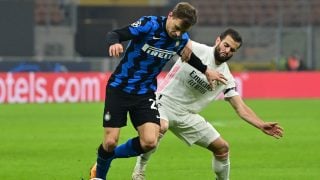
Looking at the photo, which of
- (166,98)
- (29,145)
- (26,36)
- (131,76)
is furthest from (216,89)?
(26,36)

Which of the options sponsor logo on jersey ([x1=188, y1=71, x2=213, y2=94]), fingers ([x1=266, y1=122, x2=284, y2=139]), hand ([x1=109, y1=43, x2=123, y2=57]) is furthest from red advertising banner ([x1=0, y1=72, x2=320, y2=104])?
hand ([x1=109, y1=43, x2=123, y2=57])

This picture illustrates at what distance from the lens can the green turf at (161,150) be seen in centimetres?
1195

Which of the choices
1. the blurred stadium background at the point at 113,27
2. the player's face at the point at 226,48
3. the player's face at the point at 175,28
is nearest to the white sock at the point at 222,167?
the player's face at the point at 226,48

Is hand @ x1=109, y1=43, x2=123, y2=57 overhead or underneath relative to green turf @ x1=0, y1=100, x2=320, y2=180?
overhead

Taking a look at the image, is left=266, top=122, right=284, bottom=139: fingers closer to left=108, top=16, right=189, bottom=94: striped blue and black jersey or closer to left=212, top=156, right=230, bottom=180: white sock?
left=212, top=156, right=230, bottom=180: white sock

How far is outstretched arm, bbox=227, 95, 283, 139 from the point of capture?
998 cm

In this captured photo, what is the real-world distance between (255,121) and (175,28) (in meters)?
1.55

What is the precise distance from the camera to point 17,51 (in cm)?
3378

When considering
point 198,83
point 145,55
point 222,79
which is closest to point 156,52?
point 145,55

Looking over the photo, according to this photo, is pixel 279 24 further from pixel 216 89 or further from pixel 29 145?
pixel 216 89

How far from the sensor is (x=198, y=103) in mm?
10672

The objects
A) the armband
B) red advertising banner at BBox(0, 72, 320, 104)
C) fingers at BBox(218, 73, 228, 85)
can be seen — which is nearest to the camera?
the armband

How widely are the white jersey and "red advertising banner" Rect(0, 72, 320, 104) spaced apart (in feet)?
63.2

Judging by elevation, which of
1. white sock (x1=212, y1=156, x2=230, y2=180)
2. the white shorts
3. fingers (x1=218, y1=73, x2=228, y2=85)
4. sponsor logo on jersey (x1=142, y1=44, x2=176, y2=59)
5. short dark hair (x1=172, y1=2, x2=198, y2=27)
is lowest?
white sock (x1=212, y1=156, x2=230, y2=180)
